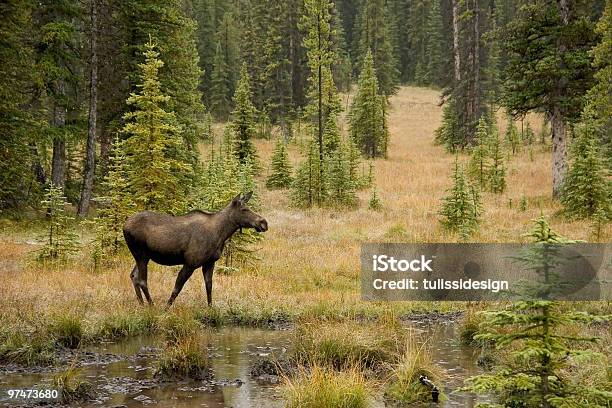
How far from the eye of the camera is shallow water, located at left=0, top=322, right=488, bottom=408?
8531 mm

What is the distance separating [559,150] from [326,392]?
954 inches

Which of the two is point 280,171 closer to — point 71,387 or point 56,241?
point 56,241

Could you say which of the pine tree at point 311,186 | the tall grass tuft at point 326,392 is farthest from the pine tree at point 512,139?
the tall grass tuft at point 326,392

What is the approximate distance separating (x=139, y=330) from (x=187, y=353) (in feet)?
9.36

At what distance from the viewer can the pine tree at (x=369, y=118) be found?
169ft

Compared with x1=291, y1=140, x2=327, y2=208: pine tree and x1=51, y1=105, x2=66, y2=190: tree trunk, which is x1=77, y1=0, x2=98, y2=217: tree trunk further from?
x1=291, y1=140, x2=327, y2=208: pine tree

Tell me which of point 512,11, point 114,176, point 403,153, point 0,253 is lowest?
point 0,253

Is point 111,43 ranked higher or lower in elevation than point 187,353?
higher

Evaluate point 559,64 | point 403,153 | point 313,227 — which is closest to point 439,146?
point 403,153

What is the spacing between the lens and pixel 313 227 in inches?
1031

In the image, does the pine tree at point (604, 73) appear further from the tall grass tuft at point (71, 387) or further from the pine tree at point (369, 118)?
the pine tree at point (369, 118)

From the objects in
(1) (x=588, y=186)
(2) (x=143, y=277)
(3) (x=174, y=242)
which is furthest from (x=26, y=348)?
(1) (x=588, y=186)

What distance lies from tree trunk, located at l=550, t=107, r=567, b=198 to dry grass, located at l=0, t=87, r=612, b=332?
1.32m

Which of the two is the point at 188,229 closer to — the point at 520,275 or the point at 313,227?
the point at 520,275
